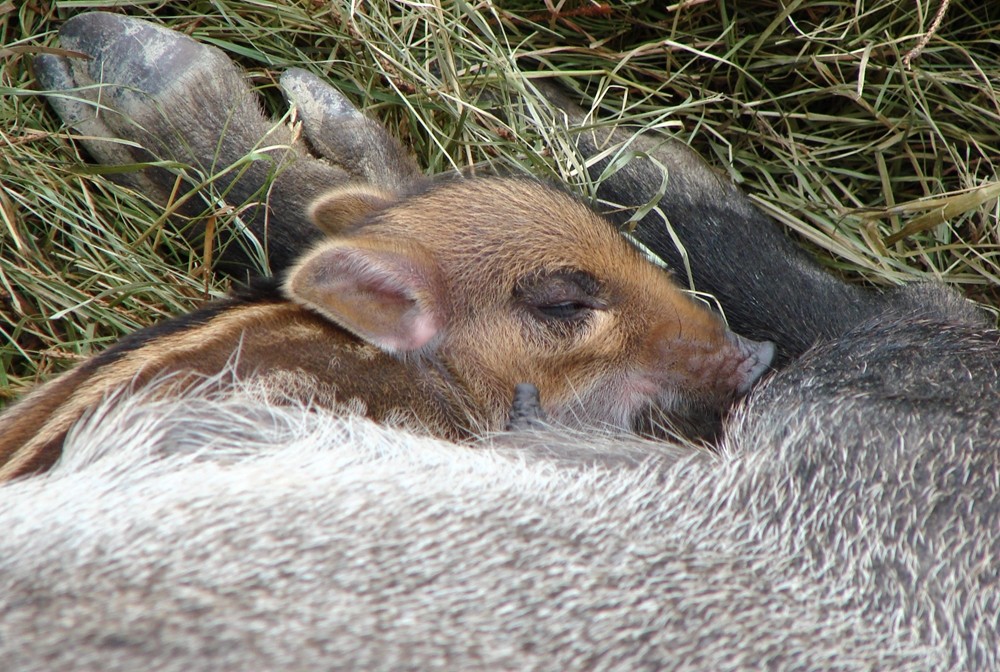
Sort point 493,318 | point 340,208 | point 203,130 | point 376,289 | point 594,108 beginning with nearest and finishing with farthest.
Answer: point 376,289
point 493,318
point 340,208
point 203,130
point 594,108

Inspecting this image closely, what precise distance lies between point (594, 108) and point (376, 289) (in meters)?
1.11

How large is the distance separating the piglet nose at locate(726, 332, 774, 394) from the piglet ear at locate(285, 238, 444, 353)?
0.76 meters

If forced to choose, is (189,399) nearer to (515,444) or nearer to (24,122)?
(515,444)

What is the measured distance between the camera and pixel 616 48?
379 centimetres

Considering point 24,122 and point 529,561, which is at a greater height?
point 24,122

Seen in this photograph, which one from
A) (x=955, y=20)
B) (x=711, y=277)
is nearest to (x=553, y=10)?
(x=711, y=277)

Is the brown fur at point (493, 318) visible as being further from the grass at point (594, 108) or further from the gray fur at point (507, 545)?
the grass at point (594, 108)

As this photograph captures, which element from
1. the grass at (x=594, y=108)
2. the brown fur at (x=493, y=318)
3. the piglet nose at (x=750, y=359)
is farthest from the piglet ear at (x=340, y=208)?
the piglet nose at (x=750, y=359)

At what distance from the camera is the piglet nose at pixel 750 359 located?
286 cm

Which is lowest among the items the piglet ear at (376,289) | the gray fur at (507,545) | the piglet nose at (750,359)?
the piglet nose at (750,359)

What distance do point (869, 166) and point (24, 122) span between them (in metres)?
2.62

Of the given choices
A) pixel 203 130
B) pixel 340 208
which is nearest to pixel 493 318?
pixel 340 208

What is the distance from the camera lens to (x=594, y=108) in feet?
11.5

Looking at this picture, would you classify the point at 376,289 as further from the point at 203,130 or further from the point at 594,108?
the point at 594,108
